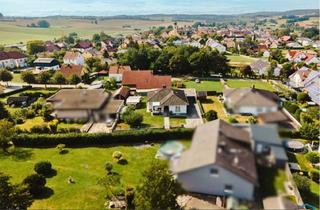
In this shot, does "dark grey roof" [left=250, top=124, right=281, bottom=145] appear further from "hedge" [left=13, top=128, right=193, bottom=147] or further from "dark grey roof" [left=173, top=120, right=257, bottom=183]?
"hedge" [left=13, top=128, right=193, bottom=147]

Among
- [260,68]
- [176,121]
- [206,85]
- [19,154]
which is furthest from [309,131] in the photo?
[260,68]

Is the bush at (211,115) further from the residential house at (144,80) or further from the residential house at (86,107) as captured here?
the residential house at (86,107)

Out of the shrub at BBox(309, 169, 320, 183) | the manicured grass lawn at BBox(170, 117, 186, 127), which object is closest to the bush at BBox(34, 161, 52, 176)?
the manicured grass lawn at BBox(170, 117, 186, 127)

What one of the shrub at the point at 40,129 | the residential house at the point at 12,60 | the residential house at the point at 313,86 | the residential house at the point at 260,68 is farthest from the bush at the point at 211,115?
the residential house at the point at 12,60

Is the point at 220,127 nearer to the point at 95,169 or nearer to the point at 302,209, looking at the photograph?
the point at 302,209

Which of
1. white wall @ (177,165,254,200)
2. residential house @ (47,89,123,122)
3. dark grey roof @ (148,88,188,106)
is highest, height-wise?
residential house @ (47,89,123,122)

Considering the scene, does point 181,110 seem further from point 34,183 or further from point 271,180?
point 271,180
